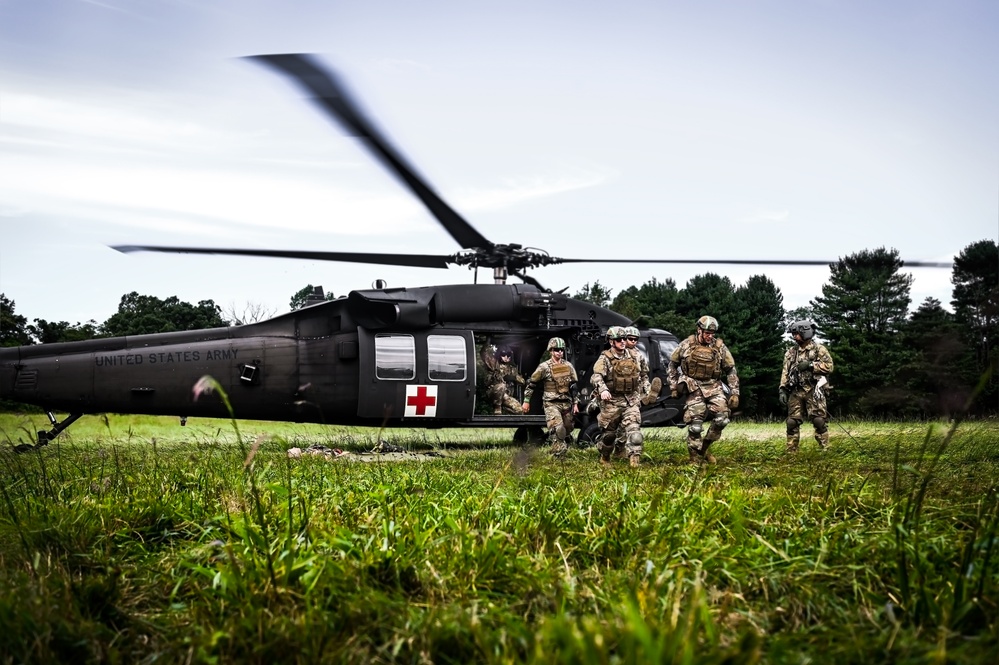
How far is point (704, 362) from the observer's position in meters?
9.40

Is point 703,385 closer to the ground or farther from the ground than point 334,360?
closer to the ground

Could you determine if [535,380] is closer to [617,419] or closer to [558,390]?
[558,390]

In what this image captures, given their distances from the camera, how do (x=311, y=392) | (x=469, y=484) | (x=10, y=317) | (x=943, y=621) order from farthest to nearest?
Answer: (x=311, y=392), (x=10, y=317), (x=469, y=484), (x=943, y=621)

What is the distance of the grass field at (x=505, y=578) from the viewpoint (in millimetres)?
2092

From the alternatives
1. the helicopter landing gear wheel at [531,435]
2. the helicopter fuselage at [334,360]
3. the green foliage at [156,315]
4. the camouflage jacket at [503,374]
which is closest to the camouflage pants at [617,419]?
the helicopter fuselage at [334,360]

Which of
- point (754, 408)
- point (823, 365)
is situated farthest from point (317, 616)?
point (754, 408)

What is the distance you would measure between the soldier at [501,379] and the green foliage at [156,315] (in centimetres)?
1876

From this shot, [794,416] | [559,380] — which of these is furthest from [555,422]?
[794,416]

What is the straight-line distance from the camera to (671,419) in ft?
41.2

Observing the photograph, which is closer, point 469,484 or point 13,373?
point 469,484

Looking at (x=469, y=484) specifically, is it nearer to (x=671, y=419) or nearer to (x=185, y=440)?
(x=185, y=440)

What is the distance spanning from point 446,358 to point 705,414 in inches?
156

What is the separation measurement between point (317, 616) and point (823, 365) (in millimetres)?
10000

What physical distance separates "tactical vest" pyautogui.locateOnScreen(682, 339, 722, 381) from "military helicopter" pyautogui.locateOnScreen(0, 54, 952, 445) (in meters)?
1.36
